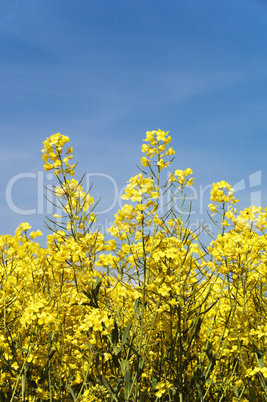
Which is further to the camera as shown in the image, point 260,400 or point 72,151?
point 260,400

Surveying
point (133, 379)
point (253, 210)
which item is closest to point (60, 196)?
point (133, 379)

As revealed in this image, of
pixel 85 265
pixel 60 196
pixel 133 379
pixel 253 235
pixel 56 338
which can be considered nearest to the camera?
pixel 133 379

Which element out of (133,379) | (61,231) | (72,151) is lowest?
(133,379)

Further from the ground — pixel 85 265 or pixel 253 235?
pixel 253 235

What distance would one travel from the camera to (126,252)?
300 cm

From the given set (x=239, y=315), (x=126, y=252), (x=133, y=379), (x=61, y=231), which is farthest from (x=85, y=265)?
(x=239, y=315)

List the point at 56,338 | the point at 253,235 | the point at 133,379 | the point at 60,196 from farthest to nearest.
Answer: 1. the point at 253,235
2. the point at 56,338
3. the point at 60,196
4. the point at 133,379

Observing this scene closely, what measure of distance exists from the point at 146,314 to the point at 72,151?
1341 mm

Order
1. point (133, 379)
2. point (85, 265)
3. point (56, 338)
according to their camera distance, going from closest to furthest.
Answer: point (133, 379)
point (85, 265)
point (56, 338)

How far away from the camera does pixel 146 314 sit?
335cm

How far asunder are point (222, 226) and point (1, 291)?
1909 millimetres

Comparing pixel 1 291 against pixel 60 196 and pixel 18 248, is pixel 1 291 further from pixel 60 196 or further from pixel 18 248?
pixel 60 196

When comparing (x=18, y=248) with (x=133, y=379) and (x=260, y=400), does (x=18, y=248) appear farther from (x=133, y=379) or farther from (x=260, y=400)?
(x=260, y=400)

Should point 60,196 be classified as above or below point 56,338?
above
